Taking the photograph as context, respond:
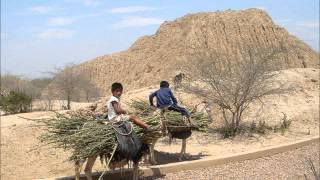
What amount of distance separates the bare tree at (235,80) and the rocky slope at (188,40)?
29.9 meters

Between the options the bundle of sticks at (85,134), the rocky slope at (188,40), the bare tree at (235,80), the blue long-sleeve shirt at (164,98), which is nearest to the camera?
the bundle of sticks at (85,134)

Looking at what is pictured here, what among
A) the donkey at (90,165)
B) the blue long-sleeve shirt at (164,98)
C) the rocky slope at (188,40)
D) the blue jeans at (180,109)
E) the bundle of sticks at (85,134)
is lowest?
the donkey at (90,165)

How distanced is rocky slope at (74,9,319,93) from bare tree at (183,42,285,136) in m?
29.9

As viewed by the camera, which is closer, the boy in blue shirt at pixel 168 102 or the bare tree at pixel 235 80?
the boy in blue shirt at pixel 168 102

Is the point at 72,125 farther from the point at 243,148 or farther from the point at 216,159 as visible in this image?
the point at 243,148

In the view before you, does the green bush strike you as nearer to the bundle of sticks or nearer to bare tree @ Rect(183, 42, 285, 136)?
bare tree @ Rect(183, 42, 285, 136)

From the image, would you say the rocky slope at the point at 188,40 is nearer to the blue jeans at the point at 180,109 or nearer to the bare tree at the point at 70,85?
the bare tree at the point at 70,85

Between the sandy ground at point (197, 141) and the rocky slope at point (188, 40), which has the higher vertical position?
the rocky slope at point (188, 40)

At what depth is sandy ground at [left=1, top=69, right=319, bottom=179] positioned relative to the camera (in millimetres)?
12141

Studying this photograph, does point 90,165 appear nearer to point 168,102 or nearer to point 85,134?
point 85,134

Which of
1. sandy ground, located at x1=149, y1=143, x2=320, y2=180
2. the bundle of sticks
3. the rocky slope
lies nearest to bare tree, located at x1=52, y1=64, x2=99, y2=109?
the rocky slope

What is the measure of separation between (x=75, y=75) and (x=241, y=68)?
26.5m

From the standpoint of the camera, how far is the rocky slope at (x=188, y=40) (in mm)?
47256

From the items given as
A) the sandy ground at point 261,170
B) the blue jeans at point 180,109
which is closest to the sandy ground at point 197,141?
the sandy ground at point 261,170
